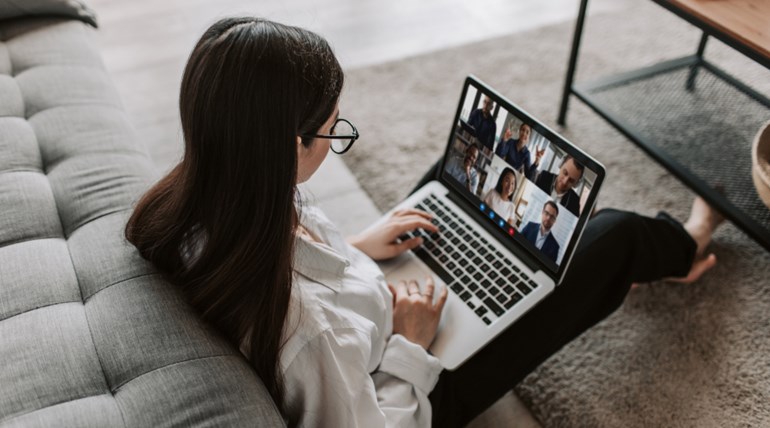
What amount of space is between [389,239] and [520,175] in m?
0.26

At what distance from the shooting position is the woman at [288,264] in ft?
2.50

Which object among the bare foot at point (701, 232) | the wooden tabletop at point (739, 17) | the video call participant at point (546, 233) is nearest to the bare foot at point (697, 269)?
the bare foot at point (701, 232)

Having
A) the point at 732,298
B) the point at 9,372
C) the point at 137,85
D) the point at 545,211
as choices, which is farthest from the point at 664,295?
the point at 137,85

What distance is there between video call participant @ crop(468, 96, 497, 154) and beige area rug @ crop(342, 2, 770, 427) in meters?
0.53

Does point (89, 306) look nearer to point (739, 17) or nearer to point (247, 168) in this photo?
point (247, 168)

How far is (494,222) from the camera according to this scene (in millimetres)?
1253

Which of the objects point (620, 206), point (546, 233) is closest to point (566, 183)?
point (546, 233)

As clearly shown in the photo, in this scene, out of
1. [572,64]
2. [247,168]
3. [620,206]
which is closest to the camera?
[247,168]

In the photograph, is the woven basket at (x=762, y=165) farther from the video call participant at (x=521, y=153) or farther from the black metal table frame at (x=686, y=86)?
the video call participant at (x=521, y=153)

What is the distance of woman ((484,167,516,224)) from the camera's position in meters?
1.20

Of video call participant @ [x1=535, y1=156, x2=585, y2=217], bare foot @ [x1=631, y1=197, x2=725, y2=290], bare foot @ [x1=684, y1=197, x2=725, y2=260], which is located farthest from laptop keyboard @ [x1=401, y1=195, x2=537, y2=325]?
bare foot @ [x1=684, y1=197, x2=725, y2=260]

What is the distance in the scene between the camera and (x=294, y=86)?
30.3 inches

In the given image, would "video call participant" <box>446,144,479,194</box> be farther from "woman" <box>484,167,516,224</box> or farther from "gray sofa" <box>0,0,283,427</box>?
"gray sofa" <box>0,0,283,427</box>

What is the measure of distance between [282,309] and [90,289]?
0.33 meters
